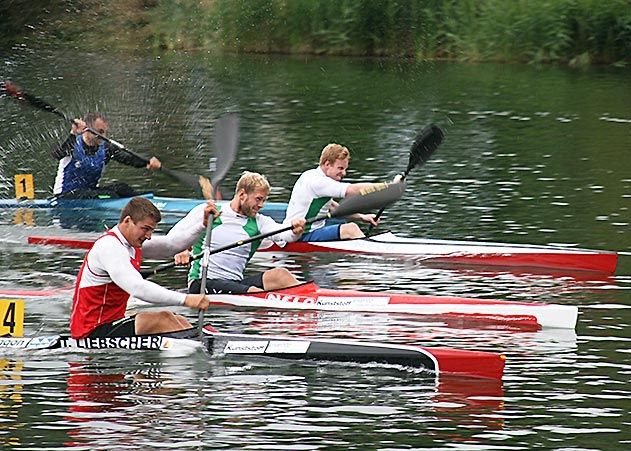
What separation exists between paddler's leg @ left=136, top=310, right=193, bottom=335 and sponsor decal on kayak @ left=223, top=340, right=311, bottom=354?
20.2 inches

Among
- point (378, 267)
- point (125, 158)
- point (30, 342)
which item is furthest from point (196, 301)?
Answer: point (125, 158)

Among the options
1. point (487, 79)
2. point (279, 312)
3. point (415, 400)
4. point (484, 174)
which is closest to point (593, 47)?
point (487, 79)

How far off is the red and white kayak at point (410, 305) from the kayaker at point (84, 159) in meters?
5.94

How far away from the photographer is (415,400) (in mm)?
11859

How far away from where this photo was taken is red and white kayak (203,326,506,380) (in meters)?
12.4

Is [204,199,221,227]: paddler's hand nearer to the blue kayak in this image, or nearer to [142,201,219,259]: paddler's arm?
[142,201,219,259]: paddler's arm

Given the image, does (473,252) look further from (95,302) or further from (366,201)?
(95,302)

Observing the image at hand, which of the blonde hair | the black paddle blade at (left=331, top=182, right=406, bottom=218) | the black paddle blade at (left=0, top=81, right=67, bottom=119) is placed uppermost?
the black paddle blade at (left=0, top=81, right=67, bottom=119)

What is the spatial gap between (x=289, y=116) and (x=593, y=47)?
46.2 feet

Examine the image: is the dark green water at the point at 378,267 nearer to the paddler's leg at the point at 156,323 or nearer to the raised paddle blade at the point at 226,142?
the paddler's leg at the point at 156,323

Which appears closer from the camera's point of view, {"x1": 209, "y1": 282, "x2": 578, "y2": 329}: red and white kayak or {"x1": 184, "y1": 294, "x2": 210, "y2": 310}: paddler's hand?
A: {"x1": 184, "y1": 294, "x2": 210, "y2": 310}: paddler's hand

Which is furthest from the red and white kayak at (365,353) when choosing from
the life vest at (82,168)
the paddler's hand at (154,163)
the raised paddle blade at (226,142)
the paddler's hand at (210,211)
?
the life vest at (82,168)

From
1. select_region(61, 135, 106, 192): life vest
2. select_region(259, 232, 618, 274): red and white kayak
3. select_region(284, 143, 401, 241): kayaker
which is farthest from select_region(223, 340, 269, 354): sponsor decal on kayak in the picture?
select_region(61, 135, 106, 192): life vest

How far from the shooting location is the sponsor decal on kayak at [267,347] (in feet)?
41.5
